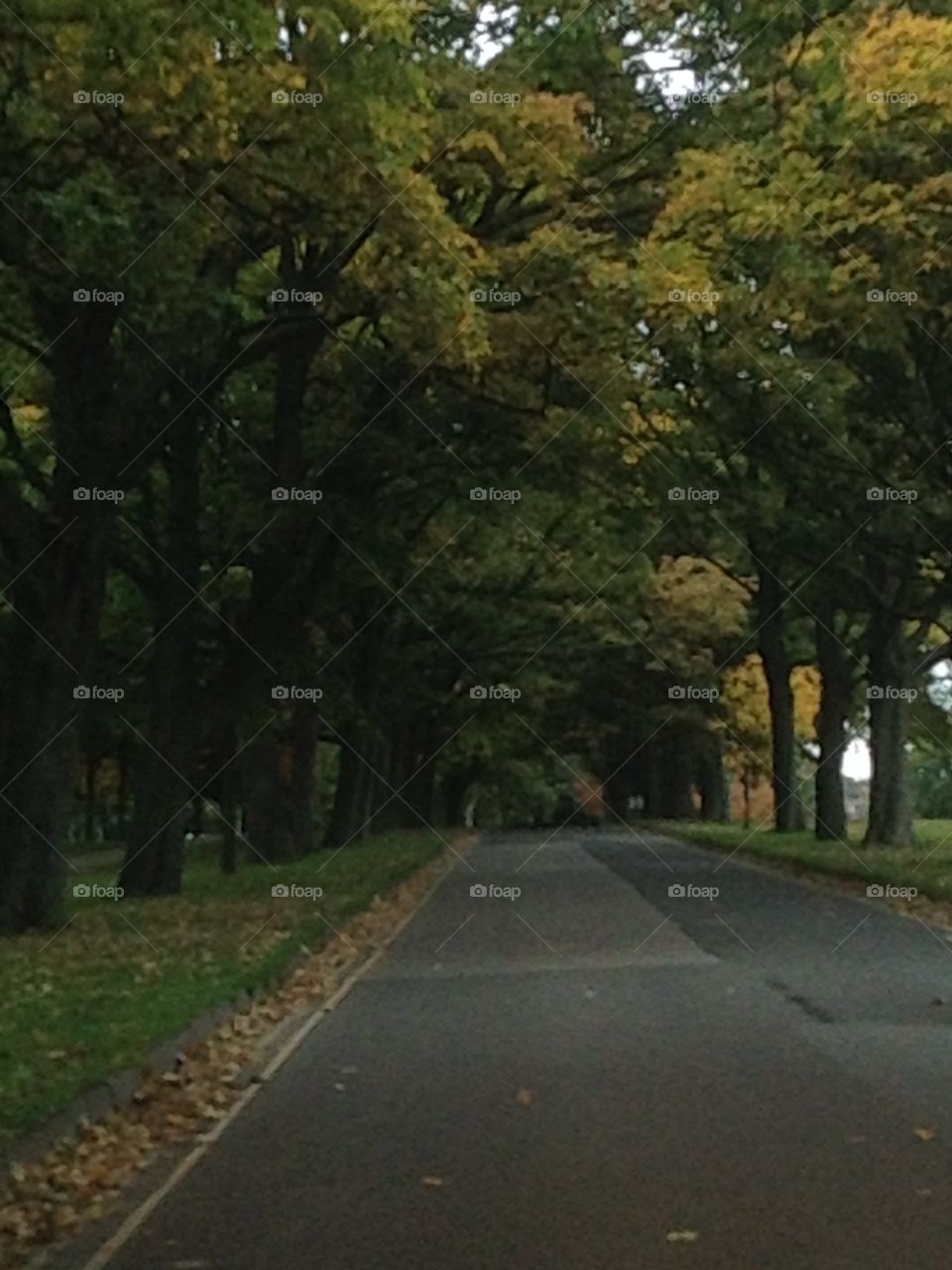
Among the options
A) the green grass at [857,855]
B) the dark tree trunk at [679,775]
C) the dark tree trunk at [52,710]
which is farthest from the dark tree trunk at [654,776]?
the dark tree trunk at [52,710]

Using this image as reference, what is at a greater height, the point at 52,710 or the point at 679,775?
the point at 679,775

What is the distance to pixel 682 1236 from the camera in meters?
7.63

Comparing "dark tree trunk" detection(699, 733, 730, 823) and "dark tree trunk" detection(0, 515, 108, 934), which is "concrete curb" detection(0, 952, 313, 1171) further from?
"dark tree trunk" detection(699, 733, 730, 823)

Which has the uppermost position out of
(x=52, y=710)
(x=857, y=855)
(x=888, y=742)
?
(x=888, y=742)

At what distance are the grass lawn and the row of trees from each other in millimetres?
1473

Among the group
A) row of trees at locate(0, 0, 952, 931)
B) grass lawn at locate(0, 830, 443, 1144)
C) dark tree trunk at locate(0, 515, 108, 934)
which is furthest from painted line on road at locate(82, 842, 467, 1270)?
row of trees at locate(0, 0, 952, 931)

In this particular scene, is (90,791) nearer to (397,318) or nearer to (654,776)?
(654,776)

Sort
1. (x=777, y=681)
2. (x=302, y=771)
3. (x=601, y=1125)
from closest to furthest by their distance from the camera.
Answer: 1. (x=601, y=1125)
2. (x=302, y=771)
3. (x=777, y=681)

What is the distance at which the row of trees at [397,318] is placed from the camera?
50.0ft

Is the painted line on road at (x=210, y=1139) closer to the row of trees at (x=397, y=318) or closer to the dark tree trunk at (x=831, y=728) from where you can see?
the row of trees at (x=397, y=318)

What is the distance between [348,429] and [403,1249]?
19.3 meters

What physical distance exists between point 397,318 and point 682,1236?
13.2 m

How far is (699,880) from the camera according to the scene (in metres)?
32.6

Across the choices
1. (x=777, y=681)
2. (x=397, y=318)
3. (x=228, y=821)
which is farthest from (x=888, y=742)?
(x=397, y=318)
